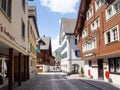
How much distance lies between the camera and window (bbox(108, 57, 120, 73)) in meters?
25.3

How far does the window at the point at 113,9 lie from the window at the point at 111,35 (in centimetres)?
145

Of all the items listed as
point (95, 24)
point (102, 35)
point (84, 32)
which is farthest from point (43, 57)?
point (102, 35)

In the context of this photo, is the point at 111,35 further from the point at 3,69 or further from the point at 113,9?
the point at 3,69

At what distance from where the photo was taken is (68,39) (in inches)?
2277

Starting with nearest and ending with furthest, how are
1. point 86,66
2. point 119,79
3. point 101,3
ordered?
point 119,79, point 101,3, point 86,66

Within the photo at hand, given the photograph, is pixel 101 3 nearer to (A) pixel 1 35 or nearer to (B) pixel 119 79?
(B) pixel 119 79

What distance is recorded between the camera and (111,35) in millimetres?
25406

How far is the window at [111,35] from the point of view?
2449 centimetres

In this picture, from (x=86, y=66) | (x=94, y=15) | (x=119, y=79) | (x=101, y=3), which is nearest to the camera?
(x=119, y=79)

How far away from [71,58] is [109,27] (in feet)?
106

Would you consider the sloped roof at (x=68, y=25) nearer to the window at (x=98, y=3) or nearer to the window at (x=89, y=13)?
the window at (x=89, y=13)

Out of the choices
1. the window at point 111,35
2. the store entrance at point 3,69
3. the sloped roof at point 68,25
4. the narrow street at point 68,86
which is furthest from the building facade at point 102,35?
the sloped roof at point 68,25

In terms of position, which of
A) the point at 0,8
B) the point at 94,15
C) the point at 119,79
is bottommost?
the point at 119,79

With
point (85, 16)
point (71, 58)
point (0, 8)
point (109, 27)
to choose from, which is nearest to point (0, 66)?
point (109, 27)
